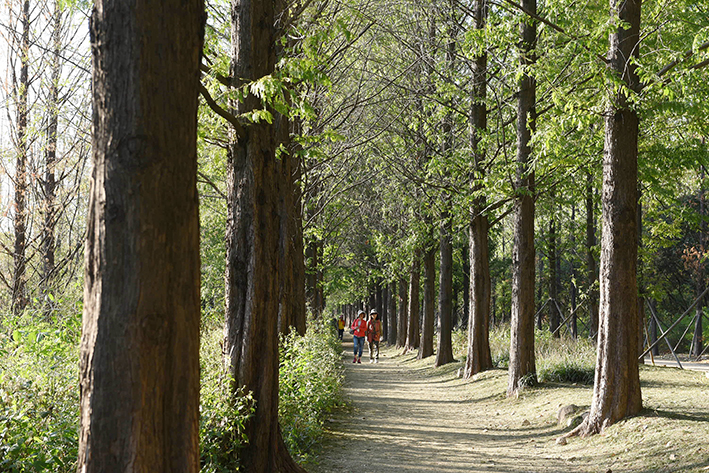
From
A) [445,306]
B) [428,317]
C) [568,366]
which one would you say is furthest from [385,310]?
[568,366]

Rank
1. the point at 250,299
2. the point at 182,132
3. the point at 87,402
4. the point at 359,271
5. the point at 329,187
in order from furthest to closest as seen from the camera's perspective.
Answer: the point at 359,271, the point at 329,187, the point at 250,299, the point at 182,132, the point at 87,402

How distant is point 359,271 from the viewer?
37031mm

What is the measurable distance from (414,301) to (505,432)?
16997mm

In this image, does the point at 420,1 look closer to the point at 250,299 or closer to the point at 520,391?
the point at 520,391

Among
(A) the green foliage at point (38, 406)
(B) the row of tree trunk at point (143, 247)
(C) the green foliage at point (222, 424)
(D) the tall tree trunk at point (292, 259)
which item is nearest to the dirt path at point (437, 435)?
(C) the green foliage at point (222, 424)

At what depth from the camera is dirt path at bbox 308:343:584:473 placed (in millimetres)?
7539

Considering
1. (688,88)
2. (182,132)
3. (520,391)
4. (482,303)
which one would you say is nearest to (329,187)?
(482,303)

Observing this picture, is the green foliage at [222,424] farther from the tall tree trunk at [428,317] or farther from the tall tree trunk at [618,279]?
the tall tree trunk at [428,317]

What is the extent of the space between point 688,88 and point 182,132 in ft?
Result: 23.3

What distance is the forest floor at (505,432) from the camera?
23.6 feet

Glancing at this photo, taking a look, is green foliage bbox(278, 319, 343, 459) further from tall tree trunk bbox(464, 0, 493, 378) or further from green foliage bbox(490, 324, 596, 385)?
tall tree trunk bbox(464, 0, 493, 378)

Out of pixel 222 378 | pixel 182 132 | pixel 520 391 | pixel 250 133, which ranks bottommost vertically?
pixel 520 391

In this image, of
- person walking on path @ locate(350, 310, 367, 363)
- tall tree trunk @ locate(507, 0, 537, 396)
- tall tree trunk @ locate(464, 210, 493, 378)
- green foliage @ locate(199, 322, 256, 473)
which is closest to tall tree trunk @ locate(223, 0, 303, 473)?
green foliage @ locate(199, 322, 256, 473)

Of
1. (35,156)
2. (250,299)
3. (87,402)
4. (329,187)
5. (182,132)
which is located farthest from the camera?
(329,187)
